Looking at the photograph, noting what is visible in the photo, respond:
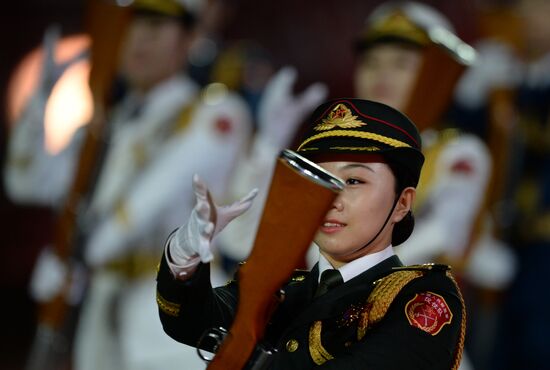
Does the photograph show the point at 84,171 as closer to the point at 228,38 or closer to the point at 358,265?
the point at 358,265

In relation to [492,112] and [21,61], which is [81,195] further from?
[21,61]

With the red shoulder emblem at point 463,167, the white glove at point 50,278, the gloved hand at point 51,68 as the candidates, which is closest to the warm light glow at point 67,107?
the gloved hand at point 51,68

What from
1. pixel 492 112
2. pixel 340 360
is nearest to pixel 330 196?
pixel 340 360

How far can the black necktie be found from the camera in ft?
6.05

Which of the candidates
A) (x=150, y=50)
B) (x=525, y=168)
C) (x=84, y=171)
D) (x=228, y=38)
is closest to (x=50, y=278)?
(x=84, y=171)

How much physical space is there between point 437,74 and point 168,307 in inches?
54.1

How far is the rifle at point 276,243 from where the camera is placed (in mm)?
1621

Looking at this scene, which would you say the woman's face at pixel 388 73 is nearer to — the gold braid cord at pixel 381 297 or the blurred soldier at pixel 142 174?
the blurred soldier at pixel 142 174

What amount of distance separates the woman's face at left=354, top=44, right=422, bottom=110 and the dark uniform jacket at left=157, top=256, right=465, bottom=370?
159 centimetres

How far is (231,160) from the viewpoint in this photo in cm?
418

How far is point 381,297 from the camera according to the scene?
1.80m

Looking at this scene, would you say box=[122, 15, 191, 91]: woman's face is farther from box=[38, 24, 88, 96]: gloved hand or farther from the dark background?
the dark background

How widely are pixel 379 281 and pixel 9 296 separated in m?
4.98

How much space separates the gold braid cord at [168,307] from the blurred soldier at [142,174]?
2.10 m
